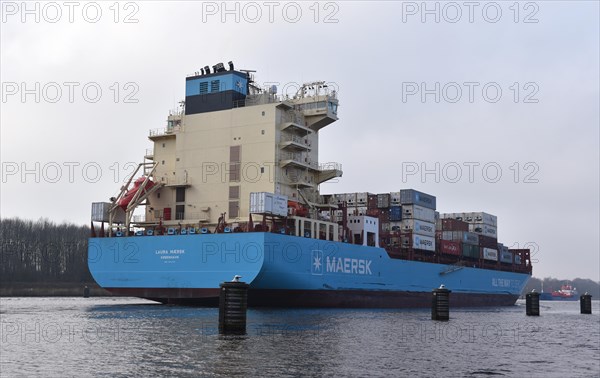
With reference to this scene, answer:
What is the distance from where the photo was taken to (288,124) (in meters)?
42.2

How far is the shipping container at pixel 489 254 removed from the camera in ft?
213

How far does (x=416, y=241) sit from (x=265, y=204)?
1944cm

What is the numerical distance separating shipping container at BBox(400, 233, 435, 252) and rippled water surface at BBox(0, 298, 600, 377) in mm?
24581

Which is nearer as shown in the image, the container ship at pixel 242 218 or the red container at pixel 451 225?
the container ship at pixel 242 218

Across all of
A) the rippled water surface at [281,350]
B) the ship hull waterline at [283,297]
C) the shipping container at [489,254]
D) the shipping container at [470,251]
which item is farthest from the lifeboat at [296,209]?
the shipping container at [489,254]

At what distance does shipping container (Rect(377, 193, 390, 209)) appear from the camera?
181 ft

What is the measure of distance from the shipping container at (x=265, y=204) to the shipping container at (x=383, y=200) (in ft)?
59.7

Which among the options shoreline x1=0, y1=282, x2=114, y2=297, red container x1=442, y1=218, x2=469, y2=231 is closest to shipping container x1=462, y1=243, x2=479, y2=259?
red container x1=442, y1=218, x2=469, y2=231

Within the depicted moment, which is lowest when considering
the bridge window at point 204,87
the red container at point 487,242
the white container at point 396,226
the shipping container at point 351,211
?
the red container at point 487,242

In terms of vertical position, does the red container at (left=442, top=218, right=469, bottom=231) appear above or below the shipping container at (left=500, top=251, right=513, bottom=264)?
above

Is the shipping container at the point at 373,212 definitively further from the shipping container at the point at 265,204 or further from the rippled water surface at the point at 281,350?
the rippled water surface at the point at 281,350

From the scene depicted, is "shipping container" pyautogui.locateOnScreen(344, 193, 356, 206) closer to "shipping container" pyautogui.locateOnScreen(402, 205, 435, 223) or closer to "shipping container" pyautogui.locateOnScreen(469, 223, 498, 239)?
"shipping container" pyautogui.locateOnScreen(402, 205, 435, 223)

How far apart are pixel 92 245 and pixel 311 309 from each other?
14595mm

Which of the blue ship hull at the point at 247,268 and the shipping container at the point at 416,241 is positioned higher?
the shipping container at the point at 416,241
